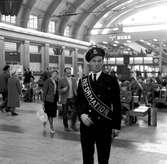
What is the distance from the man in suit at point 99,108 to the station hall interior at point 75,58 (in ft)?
1.77

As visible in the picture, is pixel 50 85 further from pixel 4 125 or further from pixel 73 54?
pixel 73 54

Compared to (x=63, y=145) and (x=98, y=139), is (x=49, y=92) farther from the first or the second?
(x=98, y=139)

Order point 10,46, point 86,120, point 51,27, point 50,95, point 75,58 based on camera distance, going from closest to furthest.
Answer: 1. point 86,120
2. point 50,95
3. point 10,46
4. point 51,27
5. point 75,58

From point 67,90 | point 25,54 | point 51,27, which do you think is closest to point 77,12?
point 51,27

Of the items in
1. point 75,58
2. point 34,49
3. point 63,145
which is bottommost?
point 63,145

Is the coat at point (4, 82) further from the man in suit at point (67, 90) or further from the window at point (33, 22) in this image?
the window at point (33, 22)

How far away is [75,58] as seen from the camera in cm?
3294

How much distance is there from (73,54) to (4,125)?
24.8m

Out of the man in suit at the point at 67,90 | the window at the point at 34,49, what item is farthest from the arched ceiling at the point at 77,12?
the man in suit at the point at 67,90

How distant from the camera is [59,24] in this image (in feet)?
102

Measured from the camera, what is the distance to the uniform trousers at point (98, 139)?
2.94m

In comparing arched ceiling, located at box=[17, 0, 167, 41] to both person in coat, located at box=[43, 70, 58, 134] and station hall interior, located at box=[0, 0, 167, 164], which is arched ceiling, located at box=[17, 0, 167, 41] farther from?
person in coat, located at box=[43, 70, 58, 134]

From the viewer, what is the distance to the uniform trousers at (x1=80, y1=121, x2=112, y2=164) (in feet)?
9.64

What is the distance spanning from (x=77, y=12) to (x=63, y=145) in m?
28.2
